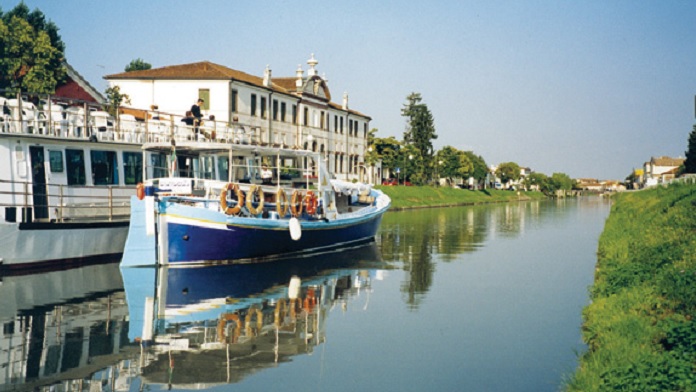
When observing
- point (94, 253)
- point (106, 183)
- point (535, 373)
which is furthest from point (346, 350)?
point (106, 183)

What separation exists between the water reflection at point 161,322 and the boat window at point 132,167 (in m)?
4.84

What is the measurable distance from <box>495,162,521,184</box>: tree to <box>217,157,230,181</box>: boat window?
155 metres

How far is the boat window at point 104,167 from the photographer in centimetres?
2545

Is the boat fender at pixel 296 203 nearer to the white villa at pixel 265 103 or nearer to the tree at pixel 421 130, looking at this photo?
the white villa at pixel 265 103

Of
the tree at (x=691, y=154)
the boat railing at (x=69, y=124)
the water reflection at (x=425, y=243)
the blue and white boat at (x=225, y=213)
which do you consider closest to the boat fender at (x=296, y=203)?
the blue and white boat at (x=225, y=213)

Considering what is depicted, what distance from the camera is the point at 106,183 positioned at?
26.0 meters

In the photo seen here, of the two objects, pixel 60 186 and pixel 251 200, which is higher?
pixel 60 186

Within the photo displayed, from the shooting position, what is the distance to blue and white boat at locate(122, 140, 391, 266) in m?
21.5

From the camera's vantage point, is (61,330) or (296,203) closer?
(61,330)

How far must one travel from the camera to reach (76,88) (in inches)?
2277

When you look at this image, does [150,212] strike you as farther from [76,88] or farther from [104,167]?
[76,88]

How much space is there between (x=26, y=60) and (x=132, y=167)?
27535 mm

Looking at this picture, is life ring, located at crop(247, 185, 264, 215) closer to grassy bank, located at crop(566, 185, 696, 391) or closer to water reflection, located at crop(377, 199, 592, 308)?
water reflection, located at crop(377, 199, 592, 308)

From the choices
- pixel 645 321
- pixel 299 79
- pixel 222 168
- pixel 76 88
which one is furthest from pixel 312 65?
pixel 645 321
